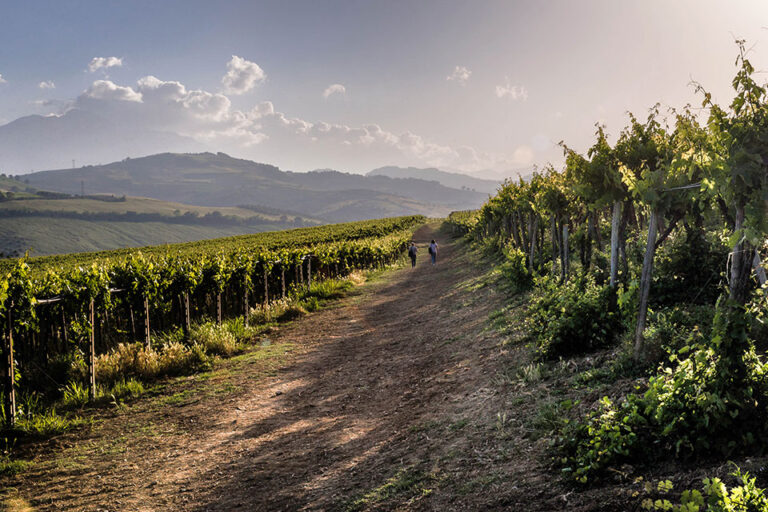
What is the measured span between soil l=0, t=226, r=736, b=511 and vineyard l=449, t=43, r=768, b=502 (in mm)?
573

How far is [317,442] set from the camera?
6.90 meters

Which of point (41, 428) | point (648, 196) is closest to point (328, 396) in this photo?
point (41, 428)

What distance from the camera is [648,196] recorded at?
6.45 meters

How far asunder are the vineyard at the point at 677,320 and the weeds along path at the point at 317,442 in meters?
0.89

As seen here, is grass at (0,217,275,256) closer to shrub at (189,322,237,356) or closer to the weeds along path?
shrub at (189,322,237,356)

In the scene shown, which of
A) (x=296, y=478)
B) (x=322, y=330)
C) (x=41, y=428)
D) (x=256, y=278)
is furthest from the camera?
(x=256, y=278)

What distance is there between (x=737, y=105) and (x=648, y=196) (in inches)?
93.0

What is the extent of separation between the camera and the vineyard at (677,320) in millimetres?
3902

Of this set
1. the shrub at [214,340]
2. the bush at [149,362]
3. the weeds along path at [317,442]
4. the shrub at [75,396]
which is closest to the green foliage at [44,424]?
the weeds along path at [317,442]

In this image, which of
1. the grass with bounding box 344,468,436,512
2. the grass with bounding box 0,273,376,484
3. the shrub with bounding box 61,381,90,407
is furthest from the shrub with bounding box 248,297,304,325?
the grass with bounding box 344,468,436,512

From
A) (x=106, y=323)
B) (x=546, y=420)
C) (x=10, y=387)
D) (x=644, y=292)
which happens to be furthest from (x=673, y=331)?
(x=106, y=323)

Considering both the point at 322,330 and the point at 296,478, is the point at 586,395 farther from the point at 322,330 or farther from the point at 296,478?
the point at 322,330

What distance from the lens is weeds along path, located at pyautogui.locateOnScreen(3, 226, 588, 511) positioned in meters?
5.05

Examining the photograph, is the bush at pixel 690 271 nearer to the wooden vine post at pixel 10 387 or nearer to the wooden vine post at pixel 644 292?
the wooden vine post at pixel 644 292
